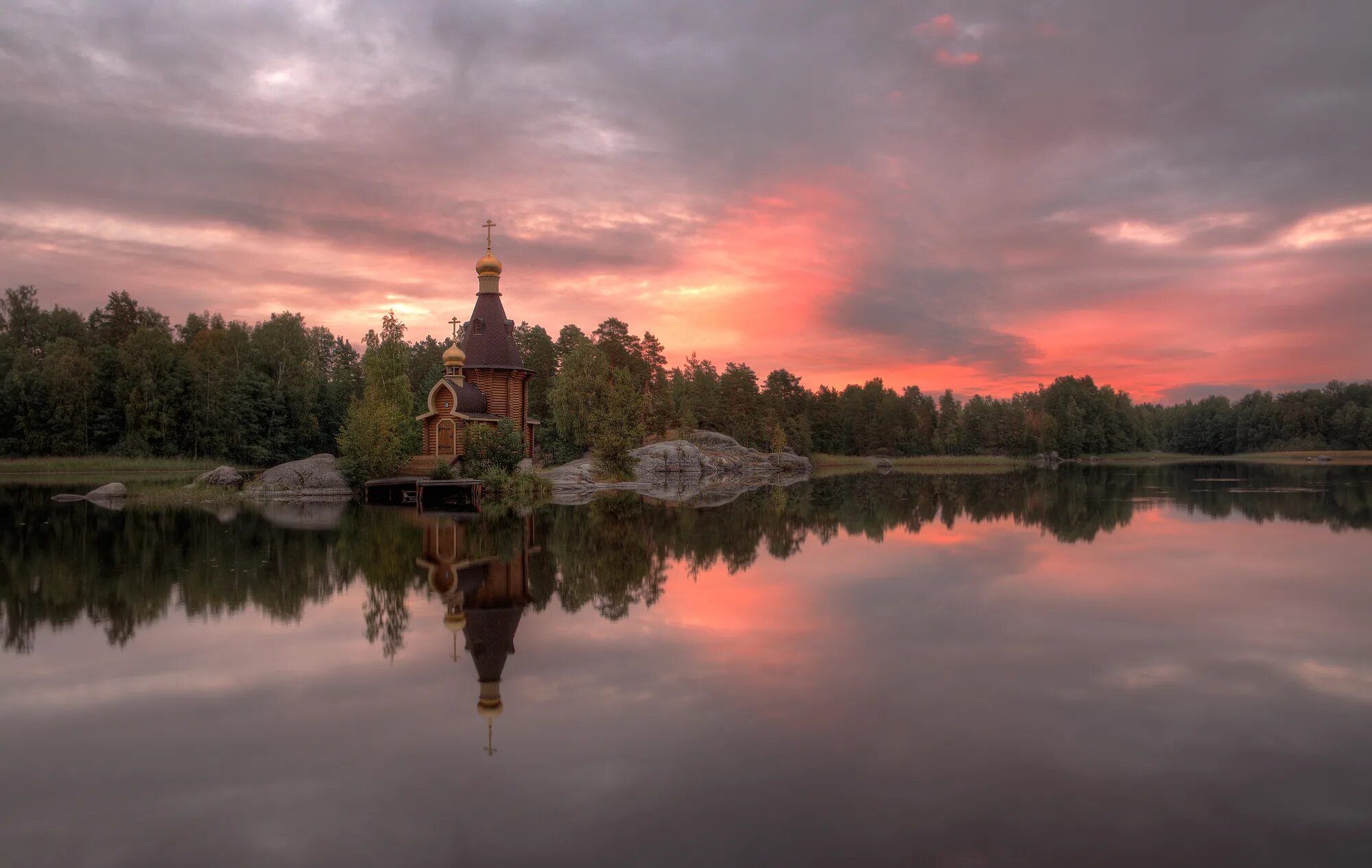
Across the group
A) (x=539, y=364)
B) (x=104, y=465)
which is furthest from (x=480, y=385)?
(x=104, y=465)

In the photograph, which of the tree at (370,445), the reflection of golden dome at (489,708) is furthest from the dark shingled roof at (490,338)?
the reflection of golden dome at (489,708)

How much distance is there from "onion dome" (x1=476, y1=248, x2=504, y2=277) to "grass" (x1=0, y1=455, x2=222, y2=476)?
22061 millimetres

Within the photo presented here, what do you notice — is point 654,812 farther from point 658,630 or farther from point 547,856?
point 658,630

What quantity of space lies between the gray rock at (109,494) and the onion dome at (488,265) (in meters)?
18.9

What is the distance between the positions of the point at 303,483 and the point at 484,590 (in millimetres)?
25772

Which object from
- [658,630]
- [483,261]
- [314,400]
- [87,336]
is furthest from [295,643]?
[87,336]

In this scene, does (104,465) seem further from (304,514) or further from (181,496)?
(304,514)

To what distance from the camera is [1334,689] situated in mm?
7734

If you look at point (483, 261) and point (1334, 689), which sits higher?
point (483, 261)

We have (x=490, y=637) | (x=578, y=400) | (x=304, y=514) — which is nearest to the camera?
(x=490, y=637)

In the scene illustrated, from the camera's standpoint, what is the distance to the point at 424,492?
33781 millimetres

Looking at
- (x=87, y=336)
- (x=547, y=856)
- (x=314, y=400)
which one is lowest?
(x=547, y=856)

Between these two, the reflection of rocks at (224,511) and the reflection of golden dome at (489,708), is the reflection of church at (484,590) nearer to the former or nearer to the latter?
the reflection of golden dome at (489,708)

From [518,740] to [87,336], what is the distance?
7442 centimetres
